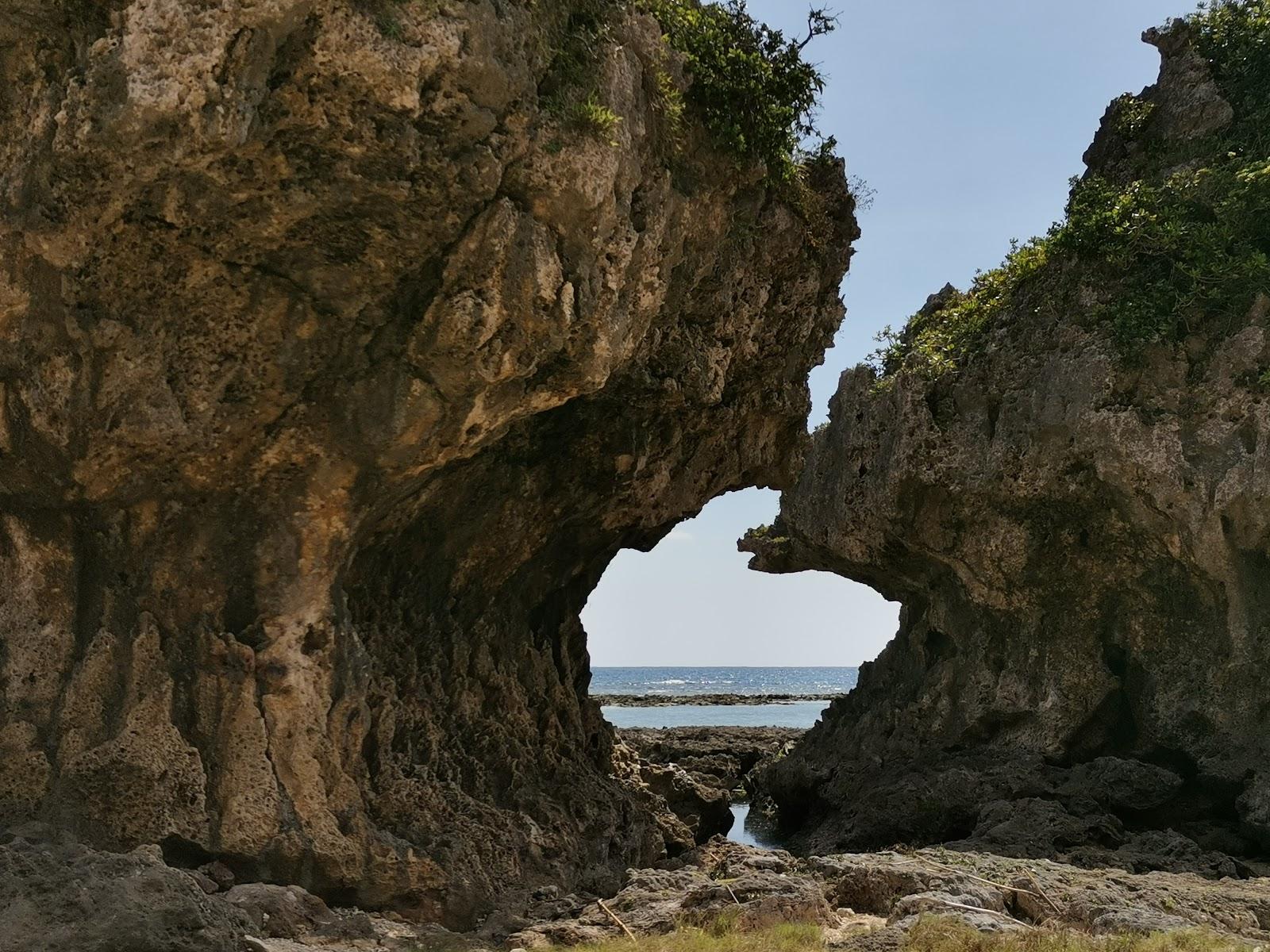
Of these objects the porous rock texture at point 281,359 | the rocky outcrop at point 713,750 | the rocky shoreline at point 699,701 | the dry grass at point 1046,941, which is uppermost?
the porous rock texture at point 281,359

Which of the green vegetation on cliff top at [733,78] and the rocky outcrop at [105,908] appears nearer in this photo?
the rocky outcrop at [105,908]

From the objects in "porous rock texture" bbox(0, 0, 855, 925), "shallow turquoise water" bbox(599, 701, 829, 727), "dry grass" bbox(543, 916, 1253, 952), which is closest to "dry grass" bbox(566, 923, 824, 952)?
"dry grass" bbox(543, 916, 1253, 952)

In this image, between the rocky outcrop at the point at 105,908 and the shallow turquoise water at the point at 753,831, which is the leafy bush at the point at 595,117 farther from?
the shallow turquoise water at the point at 753,831

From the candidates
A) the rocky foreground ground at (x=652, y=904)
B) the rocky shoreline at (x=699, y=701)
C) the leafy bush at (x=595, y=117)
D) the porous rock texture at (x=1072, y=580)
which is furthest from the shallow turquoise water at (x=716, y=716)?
the leafy bush at (x=595, y=117)

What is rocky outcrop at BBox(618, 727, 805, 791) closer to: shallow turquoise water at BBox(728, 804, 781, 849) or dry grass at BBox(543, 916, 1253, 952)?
shallow turquoise water at BBox(728, 804, 781, 849)

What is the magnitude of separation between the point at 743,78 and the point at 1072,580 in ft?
36.5

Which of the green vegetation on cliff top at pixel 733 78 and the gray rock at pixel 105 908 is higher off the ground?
the green vegetation on cliff top at pixel 733 78

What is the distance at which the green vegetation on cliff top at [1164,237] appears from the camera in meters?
A: 17.7

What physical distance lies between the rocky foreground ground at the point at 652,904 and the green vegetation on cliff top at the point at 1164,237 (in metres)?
9.07

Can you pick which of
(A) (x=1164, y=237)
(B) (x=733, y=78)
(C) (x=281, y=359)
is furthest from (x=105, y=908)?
(A) (x=1164, y=237)

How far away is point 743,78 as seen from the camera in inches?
519

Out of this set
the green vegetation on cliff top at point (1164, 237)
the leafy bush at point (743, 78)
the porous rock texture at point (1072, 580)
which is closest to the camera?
the leafy bush at point (743, 78)

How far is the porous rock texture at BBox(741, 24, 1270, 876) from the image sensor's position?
54.9 ft

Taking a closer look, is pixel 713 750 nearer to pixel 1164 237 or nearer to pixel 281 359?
pixel 1164 237
